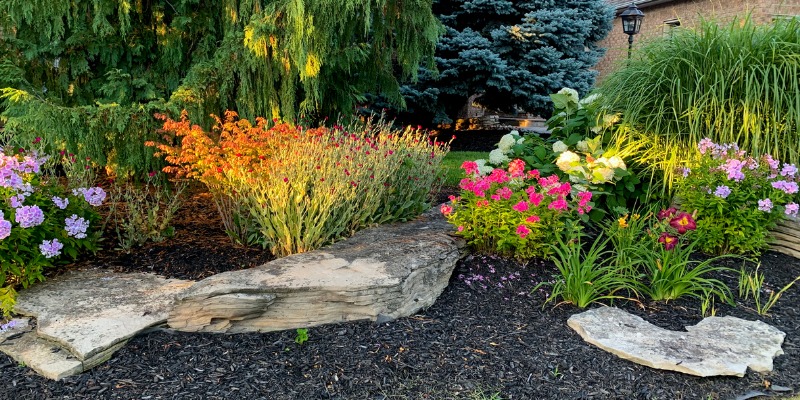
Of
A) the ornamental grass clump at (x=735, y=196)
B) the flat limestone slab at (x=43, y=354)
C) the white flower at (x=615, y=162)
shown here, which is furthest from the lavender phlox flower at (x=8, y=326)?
the ornamental grass clump at (x=735, y=196)

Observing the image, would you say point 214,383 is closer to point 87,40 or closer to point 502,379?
point 502,379

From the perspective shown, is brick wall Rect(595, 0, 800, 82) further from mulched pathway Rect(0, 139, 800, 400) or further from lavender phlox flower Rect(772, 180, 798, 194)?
mulched pathway Rect(0, 139, 800, 400)

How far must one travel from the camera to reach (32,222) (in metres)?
3.03

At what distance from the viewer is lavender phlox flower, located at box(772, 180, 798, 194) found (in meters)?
3.81

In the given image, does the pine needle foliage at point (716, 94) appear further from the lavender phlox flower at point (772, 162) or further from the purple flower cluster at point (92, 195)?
the purple flower cluster at point (92, 195)

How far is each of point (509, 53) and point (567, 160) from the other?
259 inches

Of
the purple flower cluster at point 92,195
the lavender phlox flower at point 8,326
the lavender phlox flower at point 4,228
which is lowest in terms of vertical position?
the lavender phlox flower at point 8,326

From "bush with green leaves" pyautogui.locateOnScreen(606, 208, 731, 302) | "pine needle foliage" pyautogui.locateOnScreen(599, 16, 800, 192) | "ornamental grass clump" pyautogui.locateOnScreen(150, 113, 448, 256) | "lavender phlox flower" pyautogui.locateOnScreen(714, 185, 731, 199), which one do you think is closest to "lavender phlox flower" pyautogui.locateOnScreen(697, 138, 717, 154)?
"pine needle foliage" pyautogui.locateOnScreen(599, 16, 800, 192)

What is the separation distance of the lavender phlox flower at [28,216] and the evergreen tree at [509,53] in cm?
736

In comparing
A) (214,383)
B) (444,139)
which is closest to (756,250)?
(214,383)

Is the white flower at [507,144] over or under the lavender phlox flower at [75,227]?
under

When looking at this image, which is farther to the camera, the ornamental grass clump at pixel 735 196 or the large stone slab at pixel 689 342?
the ornamental grass clump at pixel 735 196

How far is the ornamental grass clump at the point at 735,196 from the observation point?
3.84 m

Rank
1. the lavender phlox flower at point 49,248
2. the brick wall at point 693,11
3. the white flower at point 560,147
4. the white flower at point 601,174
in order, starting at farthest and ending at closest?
1. the brick wall at point 693,11
2. the white flower at point 560,147
3. the white flower at point 601,174
4. the lavender phlox flower at point 49,248
